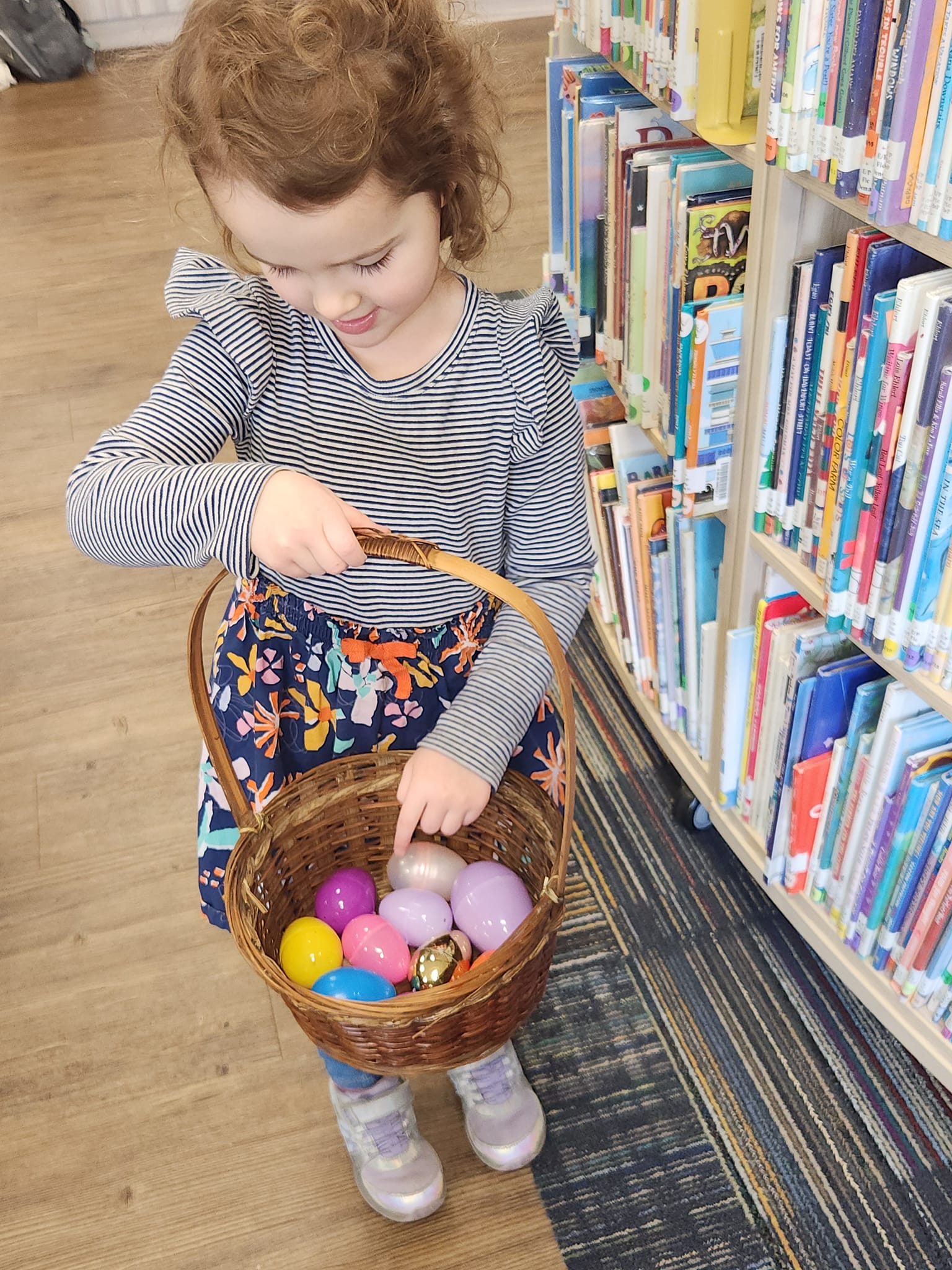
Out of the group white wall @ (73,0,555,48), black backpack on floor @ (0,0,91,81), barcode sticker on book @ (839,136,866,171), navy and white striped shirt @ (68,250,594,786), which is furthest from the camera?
white wall @ (73,0,555,48)

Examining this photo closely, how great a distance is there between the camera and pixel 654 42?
48.6 inches

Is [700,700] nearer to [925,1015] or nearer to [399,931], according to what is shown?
[925,1015]

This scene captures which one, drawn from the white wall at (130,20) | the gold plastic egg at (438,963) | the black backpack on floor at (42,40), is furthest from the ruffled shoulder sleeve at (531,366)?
the black backpack on floor at (42,40)

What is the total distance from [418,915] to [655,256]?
802 millimetres

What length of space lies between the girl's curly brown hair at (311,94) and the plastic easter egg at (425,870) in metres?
0.64

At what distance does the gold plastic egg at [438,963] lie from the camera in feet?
3.58

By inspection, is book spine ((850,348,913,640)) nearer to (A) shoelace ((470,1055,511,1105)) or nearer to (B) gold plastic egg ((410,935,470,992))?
(B) gold plastic egg ((410,935,470,992))

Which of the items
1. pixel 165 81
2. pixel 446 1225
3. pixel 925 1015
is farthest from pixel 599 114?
pixel 446 1225

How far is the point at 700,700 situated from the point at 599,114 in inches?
30.1

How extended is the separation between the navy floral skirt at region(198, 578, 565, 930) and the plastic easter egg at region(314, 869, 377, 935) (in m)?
0.11

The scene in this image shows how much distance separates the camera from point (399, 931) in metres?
1.15

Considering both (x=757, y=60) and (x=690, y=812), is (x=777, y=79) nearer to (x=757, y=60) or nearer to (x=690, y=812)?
(x=757, y=60)

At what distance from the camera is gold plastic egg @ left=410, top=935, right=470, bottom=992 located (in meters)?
1.09

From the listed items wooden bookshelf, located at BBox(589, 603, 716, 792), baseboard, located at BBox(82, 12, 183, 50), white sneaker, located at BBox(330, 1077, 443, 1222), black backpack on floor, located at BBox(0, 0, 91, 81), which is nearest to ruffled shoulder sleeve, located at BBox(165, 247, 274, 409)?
white sneaker, located at BBox(330, 1077, 443, 1222)
